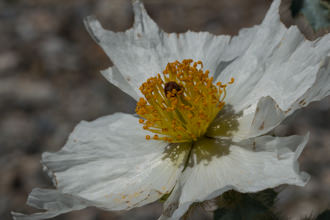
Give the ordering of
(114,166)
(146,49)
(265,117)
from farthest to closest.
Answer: (146,49)
(114,166)
(265,117)

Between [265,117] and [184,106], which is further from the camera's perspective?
[184,106]

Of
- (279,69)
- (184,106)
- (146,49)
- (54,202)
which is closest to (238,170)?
(184,106)

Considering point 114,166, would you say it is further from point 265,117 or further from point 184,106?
point 265,117

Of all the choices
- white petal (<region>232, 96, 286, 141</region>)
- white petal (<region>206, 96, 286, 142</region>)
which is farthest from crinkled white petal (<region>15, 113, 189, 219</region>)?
white petal (<region>232, 96, 286, 141</region>)

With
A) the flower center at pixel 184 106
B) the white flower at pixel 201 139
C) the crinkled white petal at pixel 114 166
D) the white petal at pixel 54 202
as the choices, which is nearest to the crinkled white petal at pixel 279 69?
the white flower at pixel 201 139

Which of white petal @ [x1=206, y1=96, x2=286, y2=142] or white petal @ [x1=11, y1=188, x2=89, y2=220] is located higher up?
white petal @ [x1=11, y1=188, x2=89, y2=220]

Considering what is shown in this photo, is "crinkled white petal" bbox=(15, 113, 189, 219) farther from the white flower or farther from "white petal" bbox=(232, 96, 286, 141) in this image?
"white petal" bbox=(232, 96, 286, 141)

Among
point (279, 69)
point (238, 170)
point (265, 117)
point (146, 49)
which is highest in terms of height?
point (146, 49)

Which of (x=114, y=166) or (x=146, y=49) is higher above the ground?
(x=146, y=49)

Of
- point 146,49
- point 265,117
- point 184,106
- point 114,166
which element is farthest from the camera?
point 146,49
